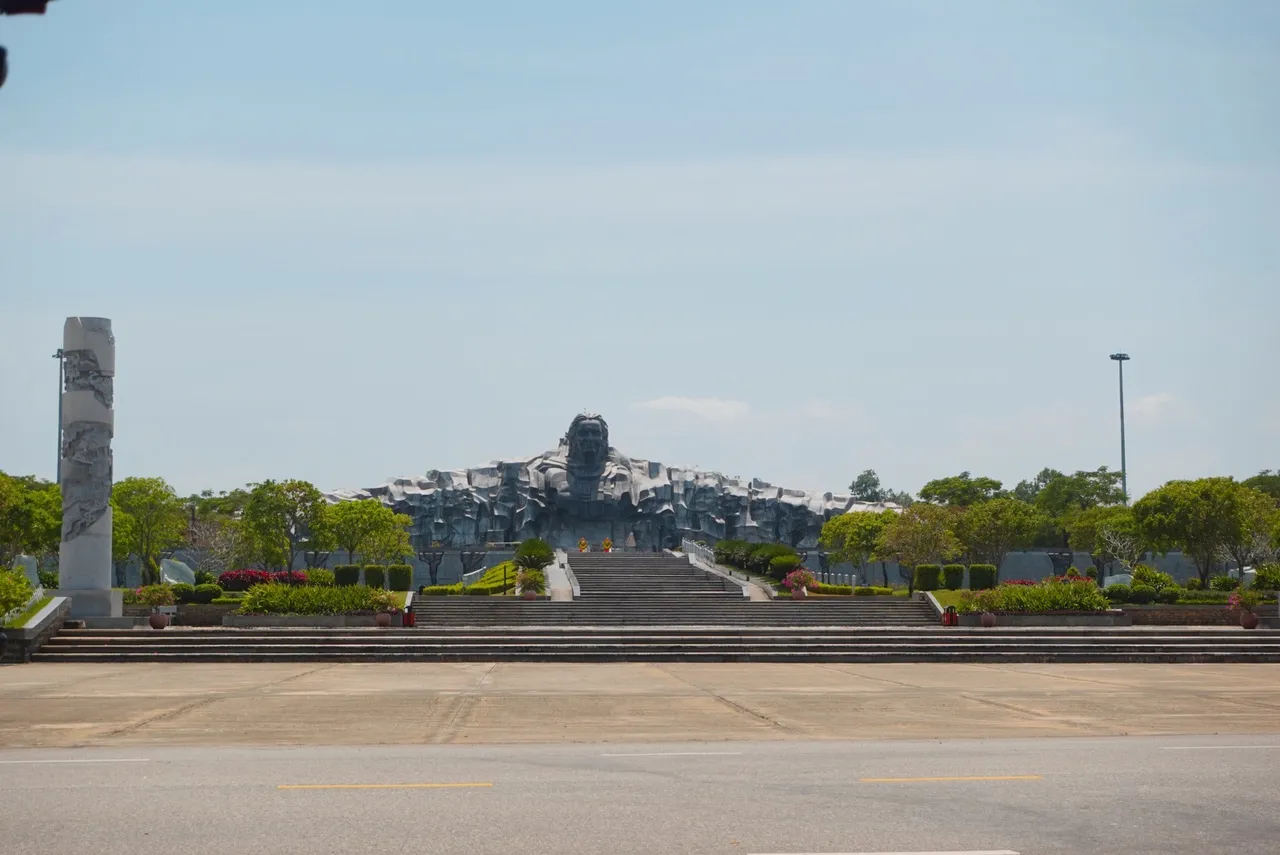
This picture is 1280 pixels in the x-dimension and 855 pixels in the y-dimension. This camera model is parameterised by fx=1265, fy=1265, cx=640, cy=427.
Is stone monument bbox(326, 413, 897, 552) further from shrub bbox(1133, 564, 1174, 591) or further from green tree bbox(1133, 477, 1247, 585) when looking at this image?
shrub bbox(1133, 564, 1174, 591)

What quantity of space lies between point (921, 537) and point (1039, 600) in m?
20.1

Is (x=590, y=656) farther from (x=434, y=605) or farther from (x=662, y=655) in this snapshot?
(x=434, y=605)

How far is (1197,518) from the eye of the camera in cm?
5403

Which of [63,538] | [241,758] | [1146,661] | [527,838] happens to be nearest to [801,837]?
[527,838]

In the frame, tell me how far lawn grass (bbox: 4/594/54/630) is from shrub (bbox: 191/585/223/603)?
10054 mm

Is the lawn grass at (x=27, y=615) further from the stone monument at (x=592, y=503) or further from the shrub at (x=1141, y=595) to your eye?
the stone monument at (x=592, y=503)

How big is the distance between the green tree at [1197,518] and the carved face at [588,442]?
42.2 meters

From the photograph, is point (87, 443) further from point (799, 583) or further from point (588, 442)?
point (588, 442)

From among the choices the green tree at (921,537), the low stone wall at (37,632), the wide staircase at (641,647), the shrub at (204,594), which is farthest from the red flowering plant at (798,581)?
the low stone wall at (37,632)

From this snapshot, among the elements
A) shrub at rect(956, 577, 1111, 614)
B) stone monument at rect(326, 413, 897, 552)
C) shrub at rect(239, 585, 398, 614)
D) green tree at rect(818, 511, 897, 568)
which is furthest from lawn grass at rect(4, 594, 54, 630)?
stone monument at rect(326, 413, 897, 552)

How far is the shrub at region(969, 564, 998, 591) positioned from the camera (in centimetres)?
5103

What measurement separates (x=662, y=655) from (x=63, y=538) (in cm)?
1820

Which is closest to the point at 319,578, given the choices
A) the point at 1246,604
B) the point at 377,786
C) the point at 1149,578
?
the point at 1149,578

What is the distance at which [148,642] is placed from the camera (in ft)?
99.9
